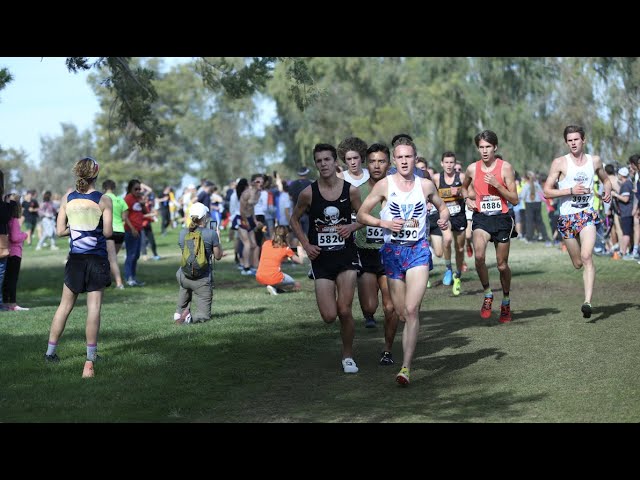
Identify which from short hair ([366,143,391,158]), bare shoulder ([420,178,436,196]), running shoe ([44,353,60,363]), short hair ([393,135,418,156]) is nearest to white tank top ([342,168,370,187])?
short hair ([366,143,391,158])

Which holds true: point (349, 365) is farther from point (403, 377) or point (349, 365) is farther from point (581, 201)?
point (581, 201)

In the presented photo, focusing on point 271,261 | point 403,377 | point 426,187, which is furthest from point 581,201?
point 271,261

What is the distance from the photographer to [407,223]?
30.6ft

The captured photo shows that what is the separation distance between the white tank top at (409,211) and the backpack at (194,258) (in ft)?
16.8

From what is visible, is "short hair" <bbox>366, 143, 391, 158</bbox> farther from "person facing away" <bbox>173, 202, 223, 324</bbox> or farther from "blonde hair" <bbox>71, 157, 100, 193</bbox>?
"person facing away" <bbox>173, 202, 223, 324</bbox>

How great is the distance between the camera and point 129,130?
20.9 metres

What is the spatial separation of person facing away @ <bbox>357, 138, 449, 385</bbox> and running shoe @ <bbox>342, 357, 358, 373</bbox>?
0.76 m

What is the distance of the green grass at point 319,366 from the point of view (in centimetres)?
811

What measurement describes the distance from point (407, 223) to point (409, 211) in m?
0.11

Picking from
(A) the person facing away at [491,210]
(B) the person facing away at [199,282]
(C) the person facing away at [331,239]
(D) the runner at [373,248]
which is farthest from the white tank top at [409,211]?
(B) the person facing away at [199,282]

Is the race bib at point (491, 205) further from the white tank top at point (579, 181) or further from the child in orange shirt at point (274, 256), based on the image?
the child in orange shirt at point (274, 256)

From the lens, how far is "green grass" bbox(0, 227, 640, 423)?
8.11m
